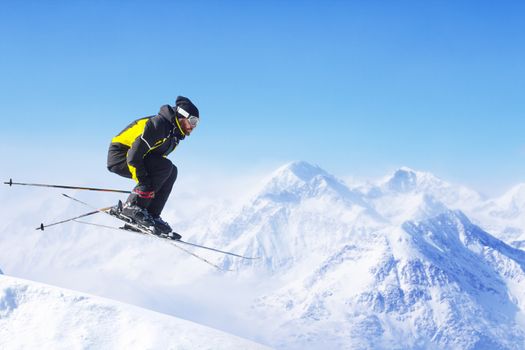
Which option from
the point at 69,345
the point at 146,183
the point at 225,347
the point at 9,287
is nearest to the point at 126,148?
the point at 146,183

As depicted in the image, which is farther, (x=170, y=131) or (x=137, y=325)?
(x=137, y=325)

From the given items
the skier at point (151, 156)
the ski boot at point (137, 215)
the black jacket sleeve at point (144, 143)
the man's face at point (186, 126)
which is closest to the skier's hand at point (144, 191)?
the skier at point (151, 156)

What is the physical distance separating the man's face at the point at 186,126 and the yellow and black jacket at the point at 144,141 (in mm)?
67

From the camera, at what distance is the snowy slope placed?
415ft

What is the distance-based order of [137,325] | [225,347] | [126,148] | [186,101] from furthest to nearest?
[137,325] < [225,347] < [126,148] < [186,101]

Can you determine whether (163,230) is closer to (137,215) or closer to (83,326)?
(137,215)

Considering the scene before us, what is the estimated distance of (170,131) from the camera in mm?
12688

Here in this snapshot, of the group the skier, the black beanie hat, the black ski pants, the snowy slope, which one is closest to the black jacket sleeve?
the skier

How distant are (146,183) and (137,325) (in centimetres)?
12635

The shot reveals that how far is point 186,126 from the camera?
1268cm

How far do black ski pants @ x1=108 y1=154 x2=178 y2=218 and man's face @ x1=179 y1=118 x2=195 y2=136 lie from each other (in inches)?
48.1

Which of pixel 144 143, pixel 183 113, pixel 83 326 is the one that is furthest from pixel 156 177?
pixel 83 326

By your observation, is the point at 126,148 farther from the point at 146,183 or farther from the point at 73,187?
the point at 73,187

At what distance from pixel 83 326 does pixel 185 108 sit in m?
130
